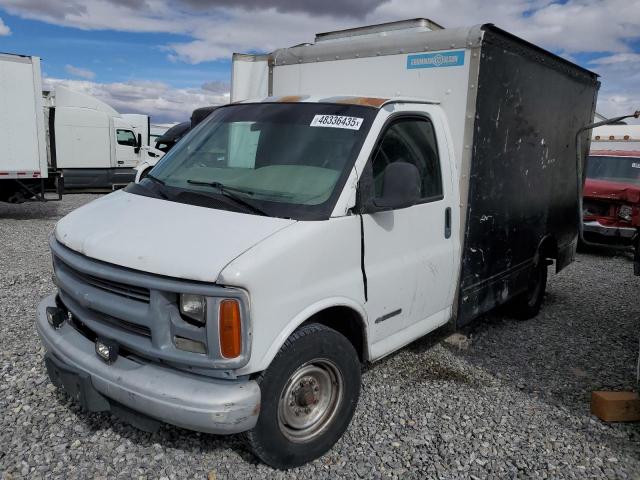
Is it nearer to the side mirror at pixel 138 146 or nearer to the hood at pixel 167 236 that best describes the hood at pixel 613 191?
the hood at pixel 167 236

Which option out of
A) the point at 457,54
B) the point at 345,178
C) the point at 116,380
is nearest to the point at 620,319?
the point at 457,54

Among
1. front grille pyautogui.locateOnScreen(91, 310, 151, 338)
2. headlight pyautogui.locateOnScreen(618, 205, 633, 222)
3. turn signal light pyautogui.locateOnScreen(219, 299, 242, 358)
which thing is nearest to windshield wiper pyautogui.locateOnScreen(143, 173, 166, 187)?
front grille pyautogui.locateOnScreen(91, 310, 151, 338)

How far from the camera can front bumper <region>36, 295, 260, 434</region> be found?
2520 millimetres

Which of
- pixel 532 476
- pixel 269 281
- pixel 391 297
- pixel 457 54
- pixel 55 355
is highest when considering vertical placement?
pixel 457 54

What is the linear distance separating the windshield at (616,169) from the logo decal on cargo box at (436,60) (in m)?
7.32

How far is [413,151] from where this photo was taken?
147 inches

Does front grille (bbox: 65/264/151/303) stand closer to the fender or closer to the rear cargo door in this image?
the fender

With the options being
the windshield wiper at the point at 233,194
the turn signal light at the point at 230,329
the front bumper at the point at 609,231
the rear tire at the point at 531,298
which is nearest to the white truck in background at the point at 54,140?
the windshield wiper at the point at 233,194

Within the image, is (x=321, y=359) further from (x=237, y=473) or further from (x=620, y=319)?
(x=620, y=319)

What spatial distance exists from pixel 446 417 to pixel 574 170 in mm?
3931

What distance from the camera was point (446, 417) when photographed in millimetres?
3703

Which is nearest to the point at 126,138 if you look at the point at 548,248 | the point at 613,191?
the point at 613,191

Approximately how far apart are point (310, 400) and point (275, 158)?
1.51 m

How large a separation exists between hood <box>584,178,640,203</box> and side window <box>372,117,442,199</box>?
21.2 feet
